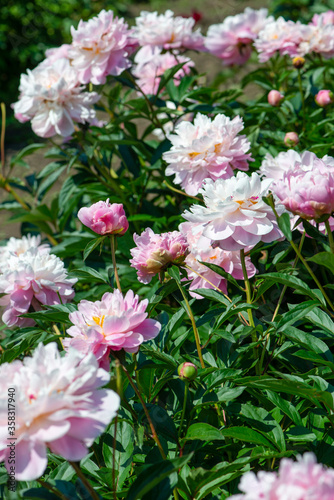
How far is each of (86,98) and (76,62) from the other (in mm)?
100

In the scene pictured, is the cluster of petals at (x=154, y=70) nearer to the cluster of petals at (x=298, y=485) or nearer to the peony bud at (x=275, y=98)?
the peony bud at (x=275, y=98)

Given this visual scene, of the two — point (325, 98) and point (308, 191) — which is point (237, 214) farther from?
point (325, 98)

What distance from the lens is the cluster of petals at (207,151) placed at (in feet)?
3.41

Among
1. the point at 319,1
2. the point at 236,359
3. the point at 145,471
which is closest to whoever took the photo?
the point at 145,471

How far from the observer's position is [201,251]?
0.96 meters

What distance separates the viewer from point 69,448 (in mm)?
547

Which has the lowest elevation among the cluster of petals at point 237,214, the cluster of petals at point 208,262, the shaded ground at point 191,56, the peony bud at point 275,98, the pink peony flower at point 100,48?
the shaded ground at point 191,56

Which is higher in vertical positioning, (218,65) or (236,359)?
(236,359)

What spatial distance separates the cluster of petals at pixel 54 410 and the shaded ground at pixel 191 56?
2.07 meters

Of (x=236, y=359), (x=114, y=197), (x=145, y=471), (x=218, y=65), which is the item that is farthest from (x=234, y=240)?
(x=218, y=65)

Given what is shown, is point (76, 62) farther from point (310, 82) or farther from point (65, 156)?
point (310, 82)

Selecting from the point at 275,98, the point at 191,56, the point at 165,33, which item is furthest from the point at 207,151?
the point at 191,56

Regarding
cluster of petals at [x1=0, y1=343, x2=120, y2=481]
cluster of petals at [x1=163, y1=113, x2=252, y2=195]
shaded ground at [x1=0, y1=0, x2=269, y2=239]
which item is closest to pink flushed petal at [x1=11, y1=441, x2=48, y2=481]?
cluster of petals at [x1=0, y1=343, x2=120, y2=481]

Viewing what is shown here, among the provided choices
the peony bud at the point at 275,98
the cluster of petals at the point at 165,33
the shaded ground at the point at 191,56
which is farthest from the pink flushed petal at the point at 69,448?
the shaded ground at the point at 191,56
